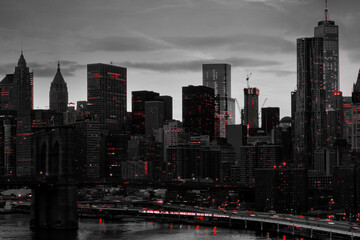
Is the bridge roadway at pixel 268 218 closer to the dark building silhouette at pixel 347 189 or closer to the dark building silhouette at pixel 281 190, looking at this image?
the dark building silhouette at pixel 281 190

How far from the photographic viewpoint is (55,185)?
98875 millimetres

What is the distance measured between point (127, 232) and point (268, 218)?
24.9 metres

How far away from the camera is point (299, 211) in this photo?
165m

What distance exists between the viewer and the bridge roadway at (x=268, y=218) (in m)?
97.9

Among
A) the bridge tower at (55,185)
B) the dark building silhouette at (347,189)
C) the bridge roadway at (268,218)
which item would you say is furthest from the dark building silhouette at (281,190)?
the bridge tower at (55,185)

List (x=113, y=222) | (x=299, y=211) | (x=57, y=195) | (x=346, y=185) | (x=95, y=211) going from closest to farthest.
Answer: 1. (x=57, y=195)
2. (x=113, y=222)
3. (x=95, y=211)
4. (x=299, y=211)
5. (x=346, y=185)

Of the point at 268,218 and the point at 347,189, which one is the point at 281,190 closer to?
the point at 347,189

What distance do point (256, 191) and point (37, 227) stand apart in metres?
84.5

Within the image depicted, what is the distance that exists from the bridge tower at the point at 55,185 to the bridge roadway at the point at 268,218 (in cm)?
3437

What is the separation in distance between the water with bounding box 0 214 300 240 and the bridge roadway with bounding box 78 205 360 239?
187 inches

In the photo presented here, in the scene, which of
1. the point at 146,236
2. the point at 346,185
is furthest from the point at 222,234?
the point at 346,185

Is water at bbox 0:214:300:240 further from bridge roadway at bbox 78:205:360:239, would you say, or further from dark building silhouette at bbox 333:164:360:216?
dark building silhouette at bbox 333:164:360:216

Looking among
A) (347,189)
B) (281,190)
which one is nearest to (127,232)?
(281,190)

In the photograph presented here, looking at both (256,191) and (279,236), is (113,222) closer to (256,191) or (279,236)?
(279,236)
